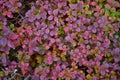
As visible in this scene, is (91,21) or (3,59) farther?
(91,21)

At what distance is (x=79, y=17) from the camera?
2.45 m

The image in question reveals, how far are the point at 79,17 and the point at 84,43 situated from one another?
0.25m

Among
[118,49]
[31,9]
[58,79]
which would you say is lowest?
[58,79]

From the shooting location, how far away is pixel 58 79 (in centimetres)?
233

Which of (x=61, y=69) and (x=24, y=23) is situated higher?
(x=24, y=23)

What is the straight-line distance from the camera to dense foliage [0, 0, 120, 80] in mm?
2316

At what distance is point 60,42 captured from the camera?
239cm

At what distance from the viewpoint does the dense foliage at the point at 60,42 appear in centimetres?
232

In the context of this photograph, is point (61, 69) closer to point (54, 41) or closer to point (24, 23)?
point (54, 41)

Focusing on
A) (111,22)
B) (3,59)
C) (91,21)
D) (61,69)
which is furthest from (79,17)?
(3,59)

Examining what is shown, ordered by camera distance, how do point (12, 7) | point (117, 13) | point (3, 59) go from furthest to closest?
point (117, 13)
point (12, 7)
point (3, 59)

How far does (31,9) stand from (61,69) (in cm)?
61

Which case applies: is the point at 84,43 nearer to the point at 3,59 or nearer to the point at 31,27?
the point at 31,27

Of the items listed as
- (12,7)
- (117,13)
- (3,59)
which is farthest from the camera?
(117,13)
